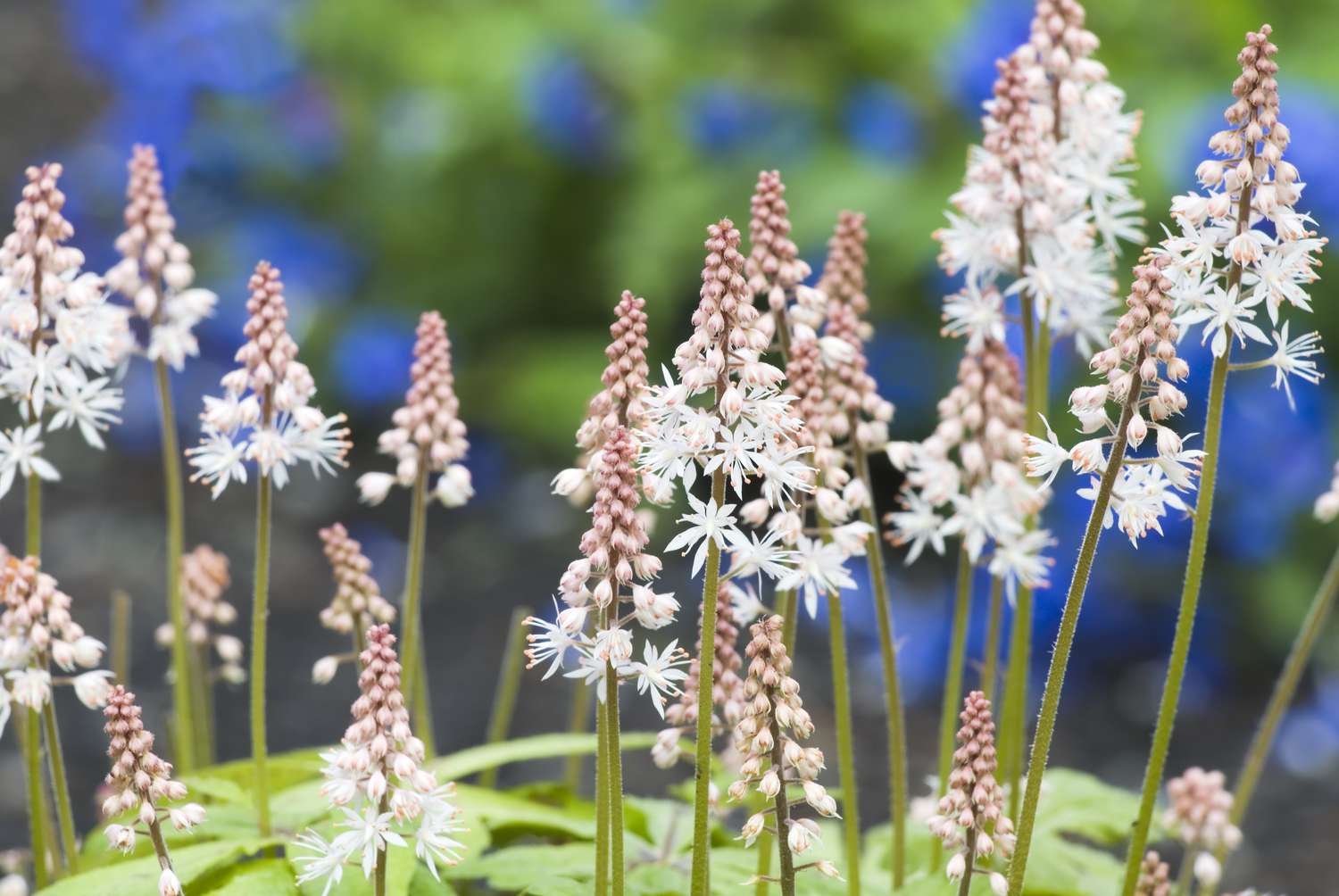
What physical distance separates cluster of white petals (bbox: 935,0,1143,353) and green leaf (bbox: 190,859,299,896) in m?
1.90

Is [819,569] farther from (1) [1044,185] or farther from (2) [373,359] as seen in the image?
(2) [373,359]

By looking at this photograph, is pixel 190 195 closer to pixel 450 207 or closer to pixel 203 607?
pixel 450 207

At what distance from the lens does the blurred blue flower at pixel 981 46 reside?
317 inches

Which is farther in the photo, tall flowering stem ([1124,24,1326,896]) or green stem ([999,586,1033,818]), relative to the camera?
green stem ([999,586,1033,818])

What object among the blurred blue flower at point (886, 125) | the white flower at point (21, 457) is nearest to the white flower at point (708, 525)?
the white flower at point (21, 457)

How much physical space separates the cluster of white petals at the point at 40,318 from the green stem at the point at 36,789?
1.82 ft

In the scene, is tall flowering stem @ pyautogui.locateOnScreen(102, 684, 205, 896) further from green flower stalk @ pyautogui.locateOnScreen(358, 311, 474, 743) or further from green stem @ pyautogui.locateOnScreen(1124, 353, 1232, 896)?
Result: green stem @ pyautogui.locateOnScreen(1124, 353, 1232, 896)

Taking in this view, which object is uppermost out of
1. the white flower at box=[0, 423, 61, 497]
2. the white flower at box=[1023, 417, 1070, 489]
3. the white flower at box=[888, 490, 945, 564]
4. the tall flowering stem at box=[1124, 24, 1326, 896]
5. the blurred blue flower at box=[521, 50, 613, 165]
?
the blurred blue flower at box=[521, 50, 613, 165]

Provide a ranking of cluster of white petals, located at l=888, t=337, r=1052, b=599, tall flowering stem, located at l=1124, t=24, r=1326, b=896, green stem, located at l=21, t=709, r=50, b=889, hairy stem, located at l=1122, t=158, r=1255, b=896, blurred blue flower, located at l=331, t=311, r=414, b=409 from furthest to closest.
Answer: blurred blue flower, located at l=331, t=311, r=414, b=409 → cluster of white petals, located at l=888, t=337, r=1052, b=599 → green stem, located at l=21, t=709, r=50, b=889 → hairy stem, located at l=1122, t=158, r=1255, b=896 → tall flowering stem, located at l=1124, t=24, r=1326, b=896

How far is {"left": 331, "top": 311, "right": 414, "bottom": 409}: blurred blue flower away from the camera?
392 inches

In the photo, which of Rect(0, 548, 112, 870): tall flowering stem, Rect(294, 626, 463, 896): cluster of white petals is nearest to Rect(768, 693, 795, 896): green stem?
Rect(294, 626, 463, 896): cluster of white petals

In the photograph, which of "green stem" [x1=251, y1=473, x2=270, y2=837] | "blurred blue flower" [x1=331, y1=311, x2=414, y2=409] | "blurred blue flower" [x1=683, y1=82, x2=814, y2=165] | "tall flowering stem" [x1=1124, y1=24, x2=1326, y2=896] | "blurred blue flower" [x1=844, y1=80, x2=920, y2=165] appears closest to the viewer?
"tall flowering stem" [x1=1124, y1=24, x2=1326, y2=896]

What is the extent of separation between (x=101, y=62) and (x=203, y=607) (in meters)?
9.91

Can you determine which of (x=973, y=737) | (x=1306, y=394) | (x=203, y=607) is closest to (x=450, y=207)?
(x=1306, y=394)
